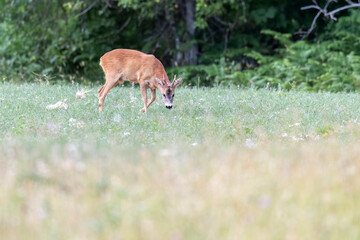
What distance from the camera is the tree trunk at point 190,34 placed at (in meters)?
21.5

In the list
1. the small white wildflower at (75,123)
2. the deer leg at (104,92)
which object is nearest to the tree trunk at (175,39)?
the deer leg at (104,92)

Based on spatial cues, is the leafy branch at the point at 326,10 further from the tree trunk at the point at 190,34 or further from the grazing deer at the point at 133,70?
the grazing deer at the point at 133,70

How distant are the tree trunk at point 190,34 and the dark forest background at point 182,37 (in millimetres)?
34

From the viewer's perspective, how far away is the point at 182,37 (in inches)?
885

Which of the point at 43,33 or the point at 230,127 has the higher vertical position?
the point at 230,127

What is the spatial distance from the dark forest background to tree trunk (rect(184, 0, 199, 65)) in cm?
3

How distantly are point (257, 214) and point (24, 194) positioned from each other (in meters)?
1.50

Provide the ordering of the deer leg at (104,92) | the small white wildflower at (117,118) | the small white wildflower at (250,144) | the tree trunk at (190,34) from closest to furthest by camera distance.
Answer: the small white wildflower at (250,144)
the small white wildflower at (117,118)
the deer leg at (104,92)
the tree trunk at (190,34)

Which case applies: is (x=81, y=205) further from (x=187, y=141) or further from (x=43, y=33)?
(x=43, y=33)

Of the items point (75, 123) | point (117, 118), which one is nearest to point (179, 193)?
point (75, 123)

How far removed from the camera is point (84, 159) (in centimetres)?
485

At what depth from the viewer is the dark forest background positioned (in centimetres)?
2056

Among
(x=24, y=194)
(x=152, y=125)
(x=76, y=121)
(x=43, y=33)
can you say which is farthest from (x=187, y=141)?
(x=43, y=33)

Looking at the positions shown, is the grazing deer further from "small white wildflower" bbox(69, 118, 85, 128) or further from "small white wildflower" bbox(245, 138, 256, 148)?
"small white wildflower" bbox(245, 138, 256, 148)
